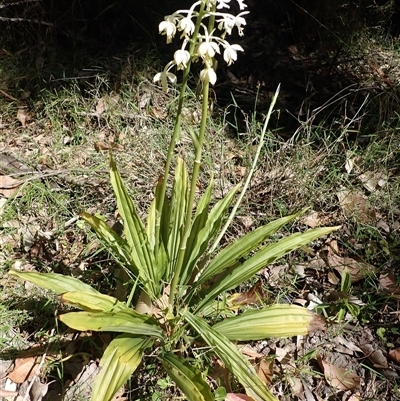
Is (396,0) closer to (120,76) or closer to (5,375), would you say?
(120,76)

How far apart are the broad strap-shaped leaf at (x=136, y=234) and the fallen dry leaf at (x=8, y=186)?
1.11 metres

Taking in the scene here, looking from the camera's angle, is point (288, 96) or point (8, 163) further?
point (288, 96)

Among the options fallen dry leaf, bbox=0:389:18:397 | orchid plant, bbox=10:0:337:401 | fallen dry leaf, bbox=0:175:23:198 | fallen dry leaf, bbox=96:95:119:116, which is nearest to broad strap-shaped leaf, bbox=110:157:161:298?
orchid plant, bbox=10:0:337:401

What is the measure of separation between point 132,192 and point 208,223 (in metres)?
0.89

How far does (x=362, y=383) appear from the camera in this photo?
2.40 m

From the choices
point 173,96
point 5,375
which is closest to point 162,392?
point 5,375

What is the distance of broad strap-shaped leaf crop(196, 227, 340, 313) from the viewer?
89.4 inches

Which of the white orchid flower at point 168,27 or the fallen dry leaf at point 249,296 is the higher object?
the white orchid flower at point 168,27

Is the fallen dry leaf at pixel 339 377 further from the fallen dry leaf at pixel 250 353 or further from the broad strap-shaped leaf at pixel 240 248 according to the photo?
the broad strap-shaped leaf at pixel 240 248

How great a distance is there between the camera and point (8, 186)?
314 centimetres

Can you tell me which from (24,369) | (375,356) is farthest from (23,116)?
(375,356)

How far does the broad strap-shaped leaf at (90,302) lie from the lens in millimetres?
1975

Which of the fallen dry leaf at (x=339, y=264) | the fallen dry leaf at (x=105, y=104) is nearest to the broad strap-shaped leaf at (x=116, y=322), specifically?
the fallen dry leaf at (x=339, y=264)

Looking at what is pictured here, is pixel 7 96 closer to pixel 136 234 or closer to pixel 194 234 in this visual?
pixel 136 234
